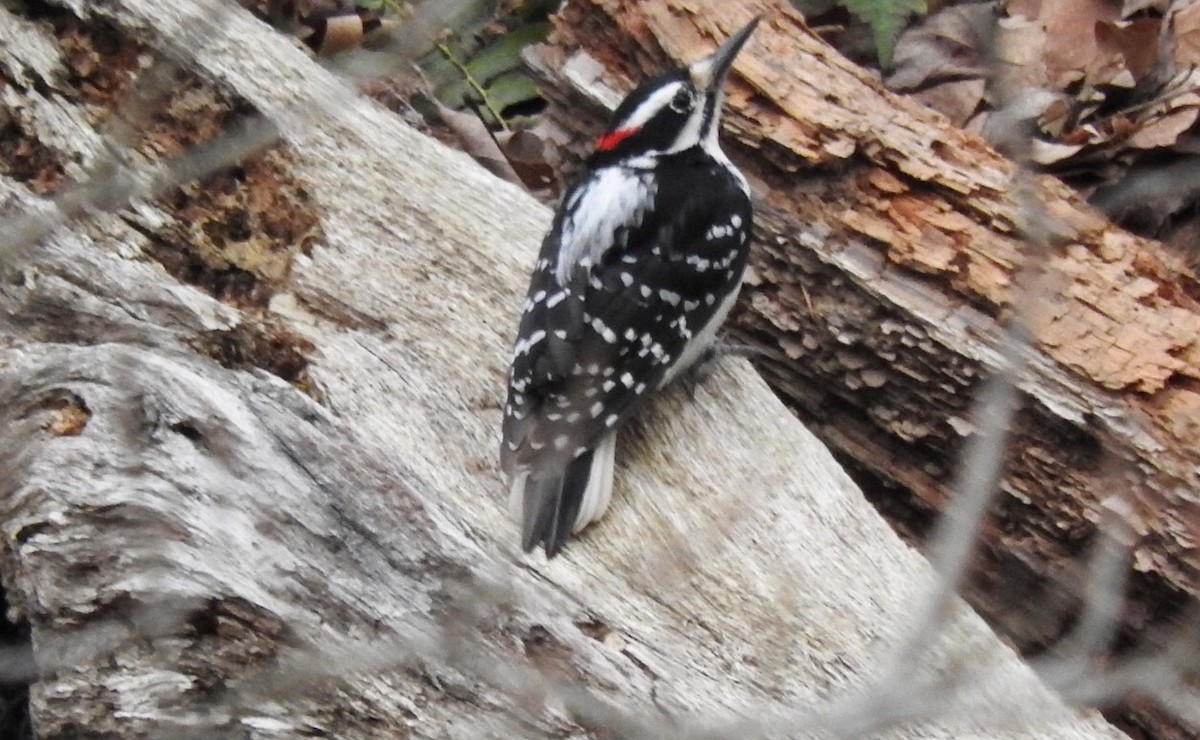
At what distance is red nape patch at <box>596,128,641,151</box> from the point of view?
10.7ft

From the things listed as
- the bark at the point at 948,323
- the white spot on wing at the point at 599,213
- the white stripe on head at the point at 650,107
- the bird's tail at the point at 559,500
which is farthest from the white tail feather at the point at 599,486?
the white stripe on head at the point at 650,107

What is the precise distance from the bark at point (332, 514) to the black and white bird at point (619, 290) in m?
0.11

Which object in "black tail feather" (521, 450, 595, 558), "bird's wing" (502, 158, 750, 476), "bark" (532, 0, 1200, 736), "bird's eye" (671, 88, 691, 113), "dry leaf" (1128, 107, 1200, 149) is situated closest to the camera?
"black tail feather" (521, 450, 595, 558)

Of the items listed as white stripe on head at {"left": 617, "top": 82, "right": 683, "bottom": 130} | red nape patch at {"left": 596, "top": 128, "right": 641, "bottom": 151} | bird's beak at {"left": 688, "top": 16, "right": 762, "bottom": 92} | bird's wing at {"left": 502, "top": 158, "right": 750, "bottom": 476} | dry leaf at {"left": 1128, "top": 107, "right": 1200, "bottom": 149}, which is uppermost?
dry leaf at {"left": 1128, "top": 107, "right": 1200, "bottom": 149}

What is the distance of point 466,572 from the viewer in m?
2.66

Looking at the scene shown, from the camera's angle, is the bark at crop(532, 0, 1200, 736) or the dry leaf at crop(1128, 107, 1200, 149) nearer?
the bark at crop(532, 0, 1200, 736)

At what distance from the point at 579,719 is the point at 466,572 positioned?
1.22 ft

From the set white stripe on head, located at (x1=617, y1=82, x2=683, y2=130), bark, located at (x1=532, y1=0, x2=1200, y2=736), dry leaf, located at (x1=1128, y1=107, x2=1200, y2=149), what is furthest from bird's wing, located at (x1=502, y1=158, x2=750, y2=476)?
dry leaf, located at (x1=1128, y1=107, x2=1200, y2=149)

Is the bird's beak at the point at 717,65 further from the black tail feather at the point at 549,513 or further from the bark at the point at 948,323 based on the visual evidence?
the black tail feather at the point at 549,513

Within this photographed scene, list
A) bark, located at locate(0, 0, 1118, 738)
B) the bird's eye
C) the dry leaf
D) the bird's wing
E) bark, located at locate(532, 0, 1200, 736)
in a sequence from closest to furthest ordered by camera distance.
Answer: bark, located at locate(0, 0, 1118, 738) < the bird's wing < bark, located at locate(532, 0, 1200, 736) < the dry leaf < the bird's eye

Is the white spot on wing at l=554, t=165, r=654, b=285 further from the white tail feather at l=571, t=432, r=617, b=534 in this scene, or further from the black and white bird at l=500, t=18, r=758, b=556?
the white tail feather at l=571, t=432, r=617, b=534

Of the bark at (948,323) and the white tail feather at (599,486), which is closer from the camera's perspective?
the white tail feather at (599,486)

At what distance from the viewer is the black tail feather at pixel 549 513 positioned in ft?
8.89

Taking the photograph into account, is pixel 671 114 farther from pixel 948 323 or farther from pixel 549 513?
pixel 549 513
